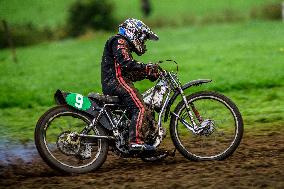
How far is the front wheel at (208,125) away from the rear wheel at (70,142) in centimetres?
100

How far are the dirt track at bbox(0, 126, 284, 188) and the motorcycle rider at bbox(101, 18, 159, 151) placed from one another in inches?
19.3

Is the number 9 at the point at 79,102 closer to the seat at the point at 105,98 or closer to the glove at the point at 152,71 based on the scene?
the seat at the point at 105,98

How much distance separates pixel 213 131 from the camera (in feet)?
25.4

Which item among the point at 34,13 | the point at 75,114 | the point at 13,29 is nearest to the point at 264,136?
the point at 75,114

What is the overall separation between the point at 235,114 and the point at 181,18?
1394 inches

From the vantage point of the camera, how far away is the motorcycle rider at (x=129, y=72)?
7.39 meters

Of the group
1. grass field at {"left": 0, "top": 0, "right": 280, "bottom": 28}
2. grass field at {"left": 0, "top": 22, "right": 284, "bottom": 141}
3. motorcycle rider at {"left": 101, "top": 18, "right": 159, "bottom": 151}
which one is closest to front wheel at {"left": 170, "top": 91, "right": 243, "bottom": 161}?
motorcycle rider at {"left": 101, "top": 18, "right": 159, "bottom": 151}

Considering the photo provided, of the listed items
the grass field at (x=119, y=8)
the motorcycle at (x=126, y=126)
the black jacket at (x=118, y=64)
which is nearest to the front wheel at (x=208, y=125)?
the motorcycle at (x=126, y=126)

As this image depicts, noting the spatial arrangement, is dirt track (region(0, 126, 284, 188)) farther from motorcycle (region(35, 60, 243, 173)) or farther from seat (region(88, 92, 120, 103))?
seat (region(88, 92, 120, 103))

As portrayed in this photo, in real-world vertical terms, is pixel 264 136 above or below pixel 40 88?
below

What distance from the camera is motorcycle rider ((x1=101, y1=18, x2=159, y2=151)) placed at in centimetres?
739

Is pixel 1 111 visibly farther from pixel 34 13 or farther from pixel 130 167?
pixel 34 13

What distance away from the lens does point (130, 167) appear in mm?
Result: 7664

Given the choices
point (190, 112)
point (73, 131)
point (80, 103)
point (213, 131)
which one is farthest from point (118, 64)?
point (213, 131)
